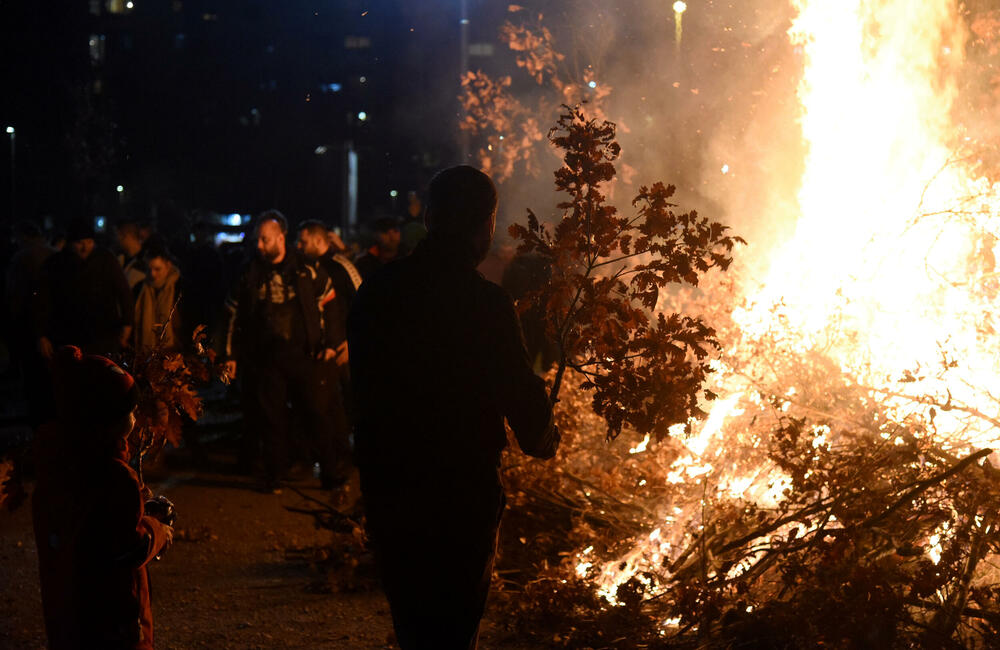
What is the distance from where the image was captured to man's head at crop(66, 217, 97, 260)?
315 inches

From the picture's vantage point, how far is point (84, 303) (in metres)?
7.81

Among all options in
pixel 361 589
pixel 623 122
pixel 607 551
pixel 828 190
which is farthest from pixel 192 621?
pixel 623 122

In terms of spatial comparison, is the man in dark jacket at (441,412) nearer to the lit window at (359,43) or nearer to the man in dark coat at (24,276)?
the man in dark coat at (24,276)

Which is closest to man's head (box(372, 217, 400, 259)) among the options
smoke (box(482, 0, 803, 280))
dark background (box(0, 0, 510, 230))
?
smoke (box(482, 0, 803, 280))

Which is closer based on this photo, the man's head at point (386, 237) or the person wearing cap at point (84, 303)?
the person wearing cap at point (84, 303)


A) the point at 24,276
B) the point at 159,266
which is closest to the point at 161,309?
the point at 159,266

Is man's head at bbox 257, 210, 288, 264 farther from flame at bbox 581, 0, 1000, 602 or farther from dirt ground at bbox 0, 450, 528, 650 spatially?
flame at bbox 581, 0, 1000, 602

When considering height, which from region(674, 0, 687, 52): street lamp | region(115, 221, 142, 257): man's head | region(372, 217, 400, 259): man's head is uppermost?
region(674, 0, 687, 52): street lamp

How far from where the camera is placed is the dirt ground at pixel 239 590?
191 inches

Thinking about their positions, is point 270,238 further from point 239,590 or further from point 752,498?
point 752,498

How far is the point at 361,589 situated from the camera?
5.55 m

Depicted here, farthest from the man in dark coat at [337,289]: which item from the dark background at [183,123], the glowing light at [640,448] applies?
the dark background at [183,123]

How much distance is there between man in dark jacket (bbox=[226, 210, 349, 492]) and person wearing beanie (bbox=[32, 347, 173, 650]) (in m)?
4.38

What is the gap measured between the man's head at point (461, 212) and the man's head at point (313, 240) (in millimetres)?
Result: 5715
